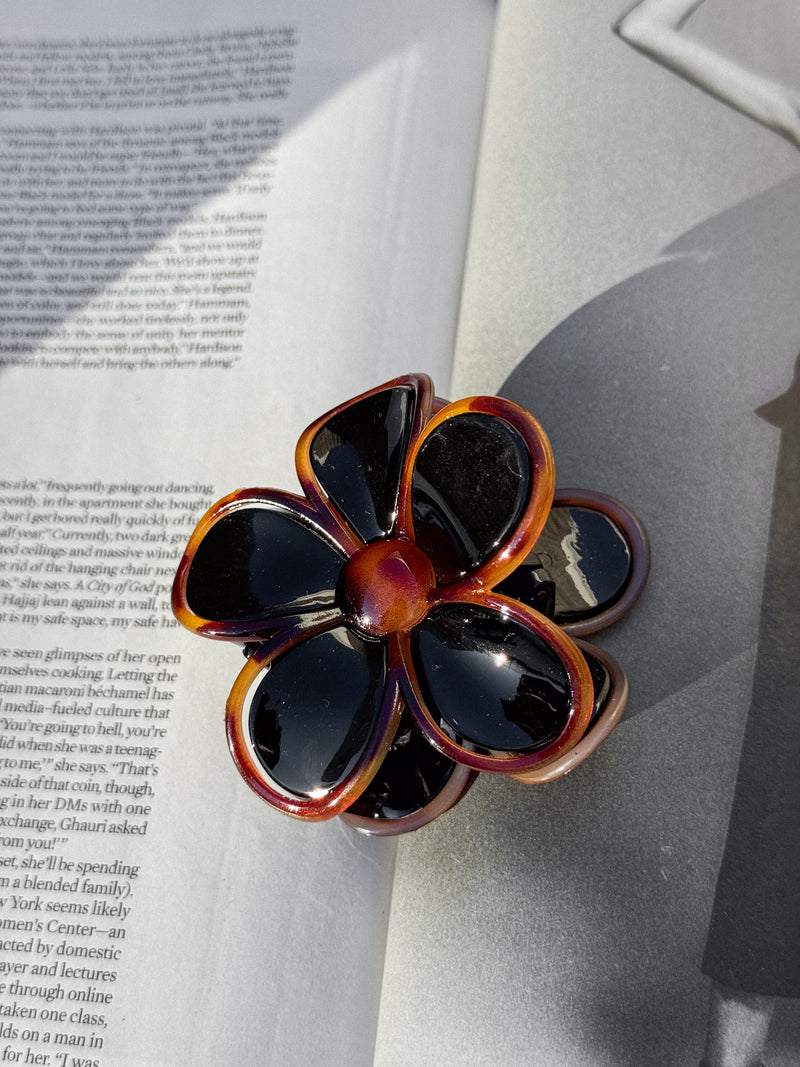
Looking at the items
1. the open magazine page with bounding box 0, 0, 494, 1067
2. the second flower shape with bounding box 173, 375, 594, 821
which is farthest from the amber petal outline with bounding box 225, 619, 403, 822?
the open magazine page with bounding box 0, 0, 494, 1067

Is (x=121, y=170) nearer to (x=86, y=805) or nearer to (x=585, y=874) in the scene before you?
(x=86, y=805)

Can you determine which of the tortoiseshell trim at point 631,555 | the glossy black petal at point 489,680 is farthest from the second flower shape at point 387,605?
the tortoiseshell trim at point 631,555

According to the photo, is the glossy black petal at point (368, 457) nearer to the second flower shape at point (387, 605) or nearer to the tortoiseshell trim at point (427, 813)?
the second flower shape at point (387, 605)

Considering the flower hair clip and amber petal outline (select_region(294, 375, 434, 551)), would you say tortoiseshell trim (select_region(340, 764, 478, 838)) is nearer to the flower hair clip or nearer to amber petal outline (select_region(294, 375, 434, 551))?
the flower hair clip

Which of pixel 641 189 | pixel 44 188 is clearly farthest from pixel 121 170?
pixel 641 189

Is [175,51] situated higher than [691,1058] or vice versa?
[175,51]

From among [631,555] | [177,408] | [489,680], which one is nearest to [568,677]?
[489,680]

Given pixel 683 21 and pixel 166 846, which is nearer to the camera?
pixel 166 846

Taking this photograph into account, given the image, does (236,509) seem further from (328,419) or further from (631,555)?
(631,555)
